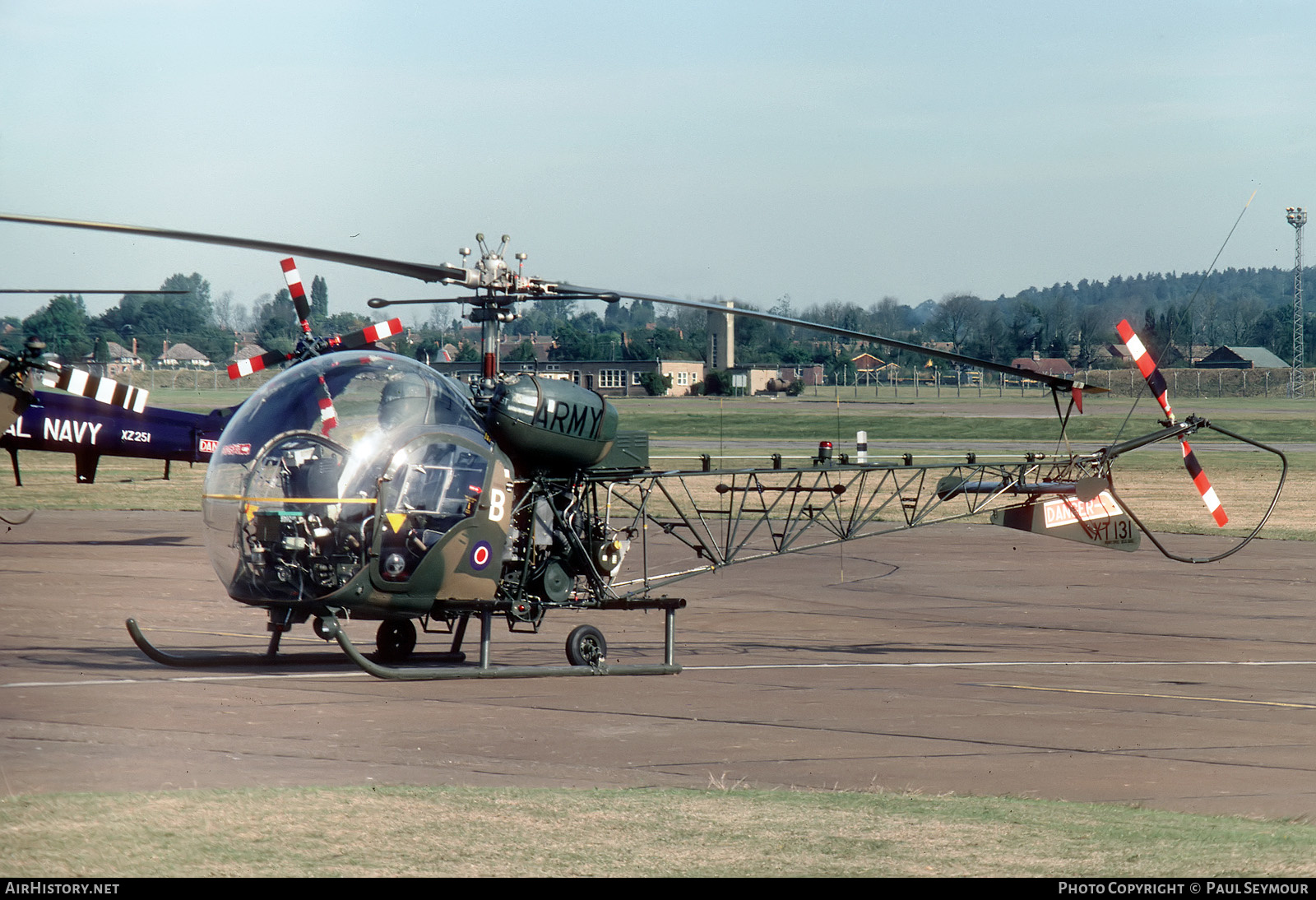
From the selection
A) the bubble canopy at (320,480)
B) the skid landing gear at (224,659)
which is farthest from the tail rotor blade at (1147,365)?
the skid landing gear at (224,659)

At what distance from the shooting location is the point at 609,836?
24.4ft

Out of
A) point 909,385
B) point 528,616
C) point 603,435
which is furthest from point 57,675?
point 909,385

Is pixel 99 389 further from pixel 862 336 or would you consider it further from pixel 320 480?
pixel 862 336

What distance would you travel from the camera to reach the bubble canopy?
11266 millimetres

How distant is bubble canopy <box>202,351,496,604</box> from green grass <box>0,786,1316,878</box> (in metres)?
3.18

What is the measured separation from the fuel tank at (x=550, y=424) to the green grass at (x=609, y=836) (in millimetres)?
4677

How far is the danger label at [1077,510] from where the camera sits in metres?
16.9

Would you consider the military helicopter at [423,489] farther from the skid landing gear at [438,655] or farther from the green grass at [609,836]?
the green grass at [609,836]

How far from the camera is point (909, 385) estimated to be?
118875 mm

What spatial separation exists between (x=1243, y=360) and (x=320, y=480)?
124 meters

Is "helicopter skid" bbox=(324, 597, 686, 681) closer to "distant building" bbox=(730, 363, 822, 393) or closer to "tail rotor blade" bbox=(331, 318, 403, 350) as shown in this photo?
"tail rotor blade" bbox=(331, 318, 403, 350)
